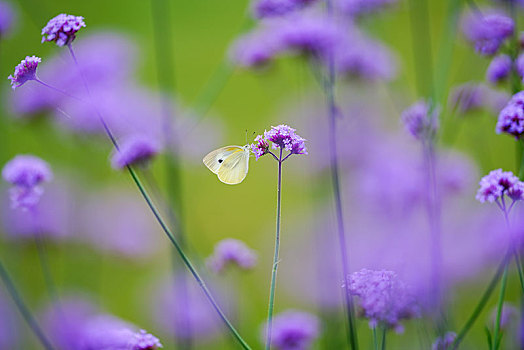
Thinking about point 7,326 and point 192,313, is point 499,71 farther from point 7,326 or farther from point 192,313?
point 7,326

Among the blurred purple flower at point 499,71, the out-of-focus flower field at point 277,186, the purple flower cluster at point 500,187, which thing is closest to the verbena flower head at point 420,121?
the out-of-focus flower field at point 277,186

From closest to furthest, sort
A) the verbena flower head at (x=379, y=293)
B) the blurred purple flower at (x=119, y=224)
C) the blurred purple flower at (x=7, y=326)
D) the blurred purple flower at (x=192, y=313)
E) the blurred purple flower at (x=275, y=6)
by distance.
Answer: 1. the verbena flower head at (x=379, y=293)
2. the blurred purple flower at (x=275, y=6)
3. the blurred purple flower at (x=7, y=326)
4. the blurred purple flower at (x=192, y=313)
5. the blurred purple flower at (x=119, y=224)

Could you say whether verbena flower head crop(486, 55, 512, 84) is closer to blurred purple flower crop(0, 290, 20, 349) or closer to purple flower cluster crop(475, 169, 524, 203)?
purple flower cluster crop(475, 169, 524, 203)

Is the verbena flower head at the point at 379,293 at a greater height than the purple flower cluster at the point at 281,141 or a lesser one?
lesser

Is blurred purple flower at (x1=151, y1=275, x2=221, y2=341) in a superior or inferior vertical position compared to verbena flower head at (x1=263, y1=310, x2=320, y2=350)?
superior

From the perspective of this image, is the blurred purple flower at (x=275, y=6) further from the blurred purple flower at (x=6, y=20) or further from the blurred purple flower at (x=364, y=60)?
the blurred purple flower at (x=6, y=20)

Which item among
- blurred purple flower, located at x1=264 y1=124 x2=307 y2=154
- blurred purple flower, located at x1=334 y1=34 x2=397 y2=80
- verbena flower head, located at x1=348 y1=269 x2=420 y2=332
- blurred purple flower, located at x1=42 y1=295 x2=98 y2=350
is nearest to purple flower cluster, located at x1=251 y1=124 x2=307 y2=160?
blurred purple flower, located at x1=264 y1=124 x2=307 y2=154

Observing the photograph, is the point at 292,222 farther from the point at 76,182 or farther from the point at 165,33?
the point at 165,33
